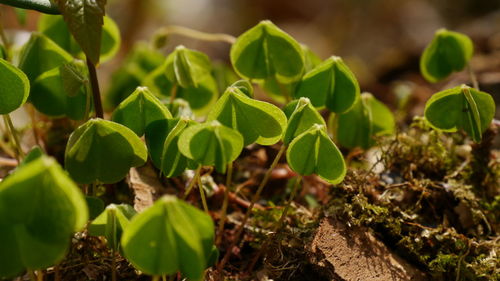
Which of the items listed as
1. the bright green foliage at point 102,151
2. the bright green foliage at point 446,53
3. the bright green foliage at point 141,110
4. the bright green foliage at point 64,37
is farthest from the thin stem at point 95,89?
the bright green foliage at point 446,53

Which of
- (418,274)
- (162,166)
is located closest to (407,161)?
(418,274)

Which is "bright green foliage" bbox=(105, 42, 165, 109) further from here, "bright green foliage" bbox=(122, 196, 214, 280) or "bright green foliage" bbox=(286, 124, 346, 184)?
"bright green foliage" bbox=(122, 196, 214, 280)

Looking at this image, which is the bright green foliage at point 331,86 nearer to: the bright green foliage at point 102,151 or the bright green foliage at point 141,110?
the bright green foliage at point 141,110

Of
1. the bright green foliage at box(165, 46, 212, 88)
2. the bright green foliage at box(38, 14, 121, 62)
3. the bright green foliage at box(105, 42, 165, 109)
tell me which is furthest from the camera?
the bright green foliage at box(105, 42, 165, 109)

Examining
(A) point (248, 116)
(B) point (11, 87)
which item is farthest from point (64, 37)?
(A) point (248, 116)

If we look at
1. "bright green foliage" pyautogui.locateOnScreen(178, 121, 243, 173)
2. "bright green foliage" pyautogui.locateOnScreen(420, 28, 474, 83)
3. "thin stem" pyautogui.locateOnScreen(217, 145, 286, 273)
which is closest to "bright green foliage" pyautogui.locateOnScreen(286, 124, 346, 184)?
"thin stem" pyautogui.locateOnScreen(217, 145, 286, 273)

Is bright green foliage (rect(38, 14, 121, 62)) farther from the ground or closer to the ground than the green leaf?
closer to the ground
